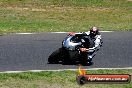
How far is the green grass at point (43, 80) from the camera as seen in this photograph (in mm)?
14891

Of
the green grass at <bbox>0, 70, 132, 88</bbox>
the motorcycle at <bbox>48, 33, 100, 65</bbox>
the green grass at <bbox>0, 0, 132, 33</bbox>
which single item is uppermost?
the motorcycle at <bbox>48, 33, 100, 65</bbox>

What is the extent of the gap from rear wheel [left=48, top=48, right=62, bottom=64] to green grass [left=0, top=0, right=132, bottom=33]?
Answer: 5776mm

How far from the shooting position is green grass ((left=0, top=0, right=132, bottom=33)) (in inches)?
969

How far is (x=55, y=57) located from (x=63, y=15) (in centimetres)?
1095

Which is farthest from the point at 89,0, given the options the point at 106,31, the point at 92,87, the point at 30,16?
the point at 92,87

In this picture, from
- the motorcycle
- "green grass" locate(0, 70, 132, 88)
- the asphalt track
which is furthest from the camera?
the asphalt track

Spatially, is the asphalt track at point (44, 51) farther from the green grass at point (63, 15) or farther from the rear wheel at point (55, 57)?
the green grass at point (63, 15)

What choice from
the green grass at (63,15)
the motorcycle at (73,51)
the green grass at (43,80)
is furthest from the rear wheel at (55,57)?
the green grass at (63,15)

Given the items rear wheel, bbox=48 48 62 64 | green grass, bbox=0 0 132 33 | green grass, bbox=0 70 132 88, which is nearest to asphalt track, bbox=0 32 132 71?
rear wheel, bbox=48 48 62 64

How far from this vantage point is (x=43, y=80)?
50.7 feet

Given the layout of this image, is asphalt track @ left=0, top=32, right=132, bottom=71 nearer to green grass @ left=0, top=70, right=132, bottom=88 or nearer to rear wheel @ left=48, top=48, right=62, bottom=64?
rear wheel @ left=48, top=48, right=62, bottom=64

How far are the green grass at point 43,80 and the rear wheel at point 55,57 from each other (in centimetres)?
130

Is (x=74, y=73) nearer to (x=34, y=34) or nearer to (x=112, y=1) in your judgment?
(x=34, y=34)

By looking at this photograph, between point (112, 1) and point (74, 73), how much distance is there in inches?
716
